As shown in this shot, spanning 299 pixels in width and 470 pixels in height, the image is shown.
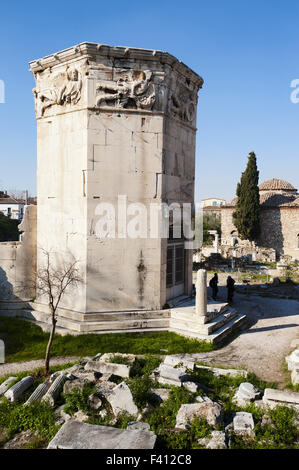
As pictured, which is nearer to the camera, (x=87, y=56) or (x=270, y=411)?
(x=270, y=411)

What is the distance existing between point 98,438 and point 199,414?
175cm

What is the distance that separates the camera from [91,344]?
9422 millimetres

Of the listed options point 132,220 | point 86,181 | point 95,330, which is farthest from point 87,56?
point 95,330

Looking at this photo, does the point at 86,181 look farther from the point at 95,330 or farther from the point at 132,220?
the point at 95,330

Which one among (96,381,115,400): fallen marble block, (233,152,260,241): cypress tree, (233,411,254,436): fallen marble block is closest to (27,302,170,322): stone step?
(96,381,115,400): fallen marble block

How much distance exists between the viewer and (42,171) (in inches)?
461

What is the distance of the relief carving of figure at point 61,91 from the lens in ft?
34.1

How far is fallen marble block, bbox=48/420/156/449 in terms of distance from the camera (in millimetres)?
4820

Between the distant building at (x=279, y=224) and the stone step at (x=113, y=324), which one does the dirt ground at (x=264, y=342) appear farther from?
the distant building at (x=279, y=224)

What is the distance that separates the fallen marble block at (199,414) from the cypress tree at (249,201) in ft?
114

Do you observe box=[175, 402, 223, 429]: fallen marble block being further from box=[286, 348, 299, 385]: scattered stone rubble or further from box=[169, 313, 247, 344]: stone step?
box=[169, 313, 247, 344]: stone step

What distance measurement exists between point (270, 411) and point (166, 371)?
2085 mm

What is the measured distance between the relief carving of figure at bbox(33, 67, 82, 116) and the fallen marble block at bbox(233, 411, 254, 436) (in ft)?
31.0
